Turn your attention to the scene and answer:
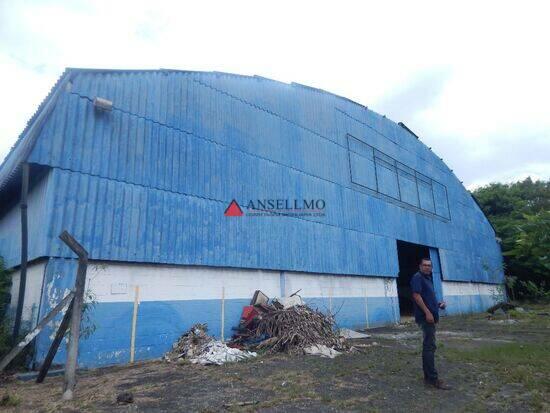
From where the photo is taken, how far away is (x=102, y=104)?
907cm

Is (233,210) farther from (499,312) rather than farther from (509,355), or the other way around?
(499,312)

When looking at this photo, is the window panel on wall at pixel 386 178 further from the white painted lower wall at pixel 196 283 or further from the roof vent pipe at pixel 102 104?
the roof vent pipe at pixel 102 104

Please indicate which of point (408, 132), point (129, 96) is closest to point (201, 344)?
point (129, 96)

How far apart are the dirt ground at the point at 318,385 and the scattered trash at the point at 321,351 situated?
12.9 inches

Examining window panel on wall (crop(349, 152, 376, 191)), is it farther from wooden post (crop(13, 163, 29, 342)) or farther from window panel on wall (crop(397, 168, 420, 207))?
wooden post (crop(13, 163, 29, 342))

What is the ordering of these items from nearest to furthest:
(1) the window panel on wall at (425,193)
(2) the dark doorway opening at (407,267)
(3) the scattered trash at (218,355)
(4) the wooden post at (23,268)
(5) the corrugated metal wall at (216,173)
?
1. (4) the wooden post at (23,268)
2. (3) the scattered trash at (218,355)
3. (5) the corrugated metal wall at (216,173)
4. (1) the window panel on wall at (425,193)
5. (2) the dark doorway opening at (407,267)

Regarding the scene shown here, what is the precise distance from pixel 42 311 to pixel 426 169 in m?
21.4

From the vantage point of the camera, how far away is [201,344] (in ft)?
30.0

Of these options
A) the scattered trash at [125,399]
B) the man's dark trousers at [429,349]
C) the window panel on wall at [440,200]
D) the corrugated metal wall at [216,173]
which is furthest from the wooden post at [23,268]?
the window panel on wall at [440,200]

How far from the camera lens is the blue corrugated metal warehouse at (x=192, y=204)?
828 cm

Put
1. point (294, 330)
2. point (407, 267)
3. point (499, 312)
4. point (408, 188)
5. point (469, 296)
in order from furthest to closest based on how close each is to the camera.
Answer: point (407, 267)
point (469, 296)
point (499, 312)
point (408, 188)
point (294, 330)

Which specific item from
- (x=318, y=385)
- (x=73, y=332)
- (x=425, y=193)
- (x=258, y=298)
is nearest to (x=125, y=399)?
(x=73, y=332)

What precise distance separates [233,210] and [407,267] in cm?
1765

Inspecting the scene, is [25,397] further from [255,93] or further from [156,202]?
[255,93]
